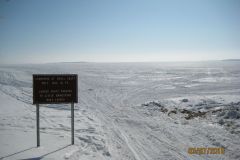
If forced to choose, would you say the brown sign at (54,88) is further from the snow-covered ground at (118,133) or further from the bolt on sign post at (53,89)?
the snow-covered ground at (118,133)

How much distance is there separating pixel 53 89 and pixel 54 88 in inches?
1.8

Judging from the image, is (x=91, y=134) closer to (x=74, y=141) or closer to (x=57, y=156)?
(x=74, y=141)

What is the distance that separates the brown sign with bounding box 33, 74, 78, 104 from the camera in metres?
6.77

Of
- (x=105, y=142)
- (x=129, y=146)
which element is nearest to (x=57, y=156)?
(x=105, y=142)

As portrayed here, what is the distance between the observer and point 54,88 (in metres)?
6.95

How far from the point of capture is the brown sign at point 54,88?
6770mm
